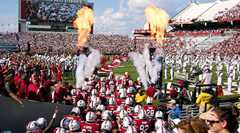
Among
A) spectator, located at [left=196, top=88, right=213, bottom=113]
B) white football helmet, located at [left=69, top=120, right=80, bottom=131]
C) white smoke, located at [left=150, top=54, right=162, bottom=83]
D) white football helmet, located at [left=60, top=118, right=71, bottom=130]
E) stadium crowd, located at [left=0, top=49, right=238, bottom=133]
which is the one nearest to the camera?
stadium crowd, located at [left=0, top=49, right=238, bottom=133]

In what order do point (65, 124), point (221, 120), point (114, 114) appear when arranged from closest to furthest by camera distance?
point (221, 120) → point (65, 124) → point (114, 114)

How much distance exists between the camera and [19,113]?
9.92 meters

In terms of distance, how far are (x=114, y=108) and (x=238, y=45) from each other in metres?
37.1

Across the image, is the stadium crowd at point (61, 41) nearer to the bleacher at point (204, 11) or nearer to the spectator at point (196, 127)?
the bleacher at point (204, 11)

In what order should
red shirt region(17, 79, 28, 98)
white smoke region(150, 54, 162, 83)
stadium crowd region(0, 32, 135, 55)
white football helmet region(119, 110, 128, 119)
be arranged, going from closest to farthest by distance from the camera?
1. white football helmet region(119, 110, 128, 119)
2. red shirt region(17, 79, 28, 98)
3. white smoke region(150, 54, 162, 83)
4. stadium crowd region(0, 32, 135, 55)

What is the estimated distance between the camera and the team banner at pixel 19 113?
9.55m

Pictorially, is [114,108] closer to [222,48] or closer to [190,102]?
[190,102]

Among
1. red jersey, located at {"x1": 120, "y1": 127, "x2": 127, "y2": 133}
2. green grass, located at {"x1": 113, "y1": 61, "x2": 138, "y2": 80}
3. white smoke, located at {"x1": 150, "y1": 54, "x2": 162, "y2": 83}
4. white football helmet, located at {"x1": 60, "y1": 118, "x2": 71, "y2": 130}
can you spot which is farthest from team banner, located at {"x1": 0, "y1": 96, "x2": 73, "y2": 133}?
green grass, located at {"x1": 113, "y1": 61, "x2": 138, "y2": 80}

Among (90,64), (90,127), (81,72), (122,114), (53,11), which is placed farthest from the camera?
(53,11)

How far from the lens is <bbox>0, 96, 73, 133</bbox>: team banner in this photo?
955 centimetres

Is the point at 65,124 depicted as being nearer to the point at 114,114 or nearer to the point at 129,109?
the point at 114,114

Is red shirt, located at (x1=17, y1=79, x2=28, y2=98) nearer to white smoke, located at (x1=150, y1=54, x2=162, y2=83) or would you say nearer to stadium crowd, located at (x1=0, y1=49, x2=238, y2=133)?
stadium crowd, located at (x1=0, y1=49, x2=238, y2=133)

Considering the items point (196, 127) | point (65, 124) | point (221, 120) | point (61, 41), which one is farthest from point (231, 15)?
point (221, 120)

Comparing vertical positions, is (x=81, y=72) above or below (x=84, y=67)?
below
